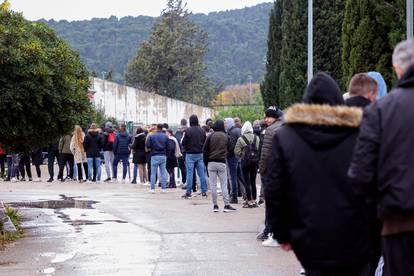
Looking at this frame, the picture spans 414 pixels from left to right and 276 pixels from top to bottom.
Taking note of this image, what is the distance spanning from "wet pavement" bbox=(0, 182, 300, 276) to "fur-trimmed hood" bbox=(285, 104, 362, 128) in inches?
179

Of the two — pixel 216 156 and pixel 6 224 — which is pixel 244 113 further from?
pixel 6 224

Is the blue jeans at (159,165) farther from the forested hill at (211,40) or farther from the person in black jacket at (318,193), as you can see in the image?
the forested hill at (211,40)

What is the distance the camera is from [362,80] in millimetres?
6559

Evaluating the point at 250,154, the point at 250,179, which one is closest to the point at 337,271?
the point at 250,154

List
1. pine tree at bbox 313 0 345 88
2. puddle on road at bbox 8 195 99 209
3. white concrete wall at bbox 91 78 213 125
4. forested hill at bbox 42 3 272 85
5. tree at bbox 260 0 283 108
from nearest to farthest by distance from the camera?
puddle on road at bbox 8 195 99 209, pine tree at bbox 313 0 345 88, tree at bbox 260 0 283 108, white concrete wall at bbox 91 78 213 125, forested hill at bbox 42 3 272 85

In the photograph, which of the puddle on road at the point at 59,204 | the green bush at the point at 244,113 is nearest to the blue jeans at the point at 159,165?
the puddle on road at the point at 59,204

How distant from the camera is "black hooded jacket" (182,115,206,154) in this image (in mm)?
19345

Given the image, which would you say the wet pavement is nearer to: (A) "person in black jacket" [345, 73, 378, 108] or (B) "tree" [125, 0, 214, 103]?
(A) "person in black jacket" [345, 73, 378, 108]

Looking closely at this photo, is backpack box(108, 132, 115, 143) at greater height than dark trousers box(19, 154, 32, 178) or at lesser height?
greater

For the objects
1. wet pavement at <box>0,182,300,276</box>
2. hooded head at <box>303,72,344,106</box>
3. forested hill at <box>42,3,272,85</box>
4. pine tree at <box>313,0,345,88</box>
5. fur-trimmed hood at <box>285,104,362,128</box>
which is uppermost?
forested hill at <box>42,3,272,85</box>

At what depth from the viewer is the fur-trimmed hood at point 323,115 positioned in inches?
200

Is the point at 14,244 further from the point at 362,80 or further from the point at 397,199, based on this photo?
the point at 397,199

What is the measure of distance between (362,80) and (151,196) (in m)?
14.5

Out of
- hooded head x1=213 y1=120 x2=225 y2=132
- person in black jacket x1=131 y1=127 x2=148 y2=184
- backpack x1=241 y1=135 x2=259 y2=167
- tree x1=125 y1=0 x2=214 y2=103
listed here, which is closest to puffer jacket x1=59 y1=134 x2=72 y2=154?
person in black jacket x1=131 y1=127 x2=148 y2=184
